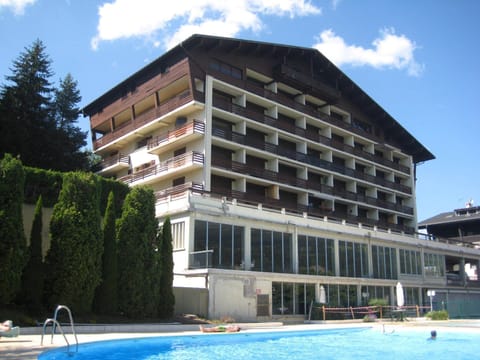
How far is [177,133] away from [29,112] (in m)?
13.5

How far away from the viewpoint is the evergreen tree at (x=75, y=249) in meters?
21.9

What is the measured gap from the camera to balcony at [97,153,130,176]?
46.3 metres

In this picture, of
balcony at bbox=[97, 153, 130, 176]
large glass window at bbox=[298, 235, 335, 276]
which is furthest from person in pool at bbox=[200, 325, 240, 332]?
balcony at bbox=[97, 153, 130, 176]

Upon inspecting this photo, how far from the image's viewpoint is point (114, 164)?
1852 inches

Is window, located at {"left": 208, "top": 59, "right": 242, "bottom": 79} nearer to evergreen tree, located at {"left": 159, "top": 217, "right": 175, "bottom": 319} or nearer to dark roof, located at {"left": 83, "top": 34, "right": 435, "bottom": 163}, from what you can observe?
dark roof, located at {"left": 83, "top": 34, "right": 435, "bottom": 163}

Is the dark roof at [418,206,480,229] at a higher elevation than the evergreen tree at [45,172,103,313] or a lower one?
higher

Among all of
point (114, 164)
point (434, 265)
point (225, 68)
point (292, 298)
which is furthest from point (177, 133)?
point (434, 265)

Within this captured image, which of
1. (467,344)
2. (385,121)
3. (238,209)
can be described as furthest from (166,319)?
(385,121)

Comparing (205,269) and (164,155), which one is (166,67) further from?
(205,269)

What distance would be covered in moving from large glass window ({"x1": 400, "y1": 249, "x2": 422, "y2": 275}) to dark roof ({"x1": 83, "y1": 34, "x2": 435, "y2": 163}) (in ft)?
57.3

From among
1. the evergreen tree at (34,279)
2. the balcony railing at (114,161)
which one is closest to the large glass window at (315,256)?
the balcony railing at (114,161)

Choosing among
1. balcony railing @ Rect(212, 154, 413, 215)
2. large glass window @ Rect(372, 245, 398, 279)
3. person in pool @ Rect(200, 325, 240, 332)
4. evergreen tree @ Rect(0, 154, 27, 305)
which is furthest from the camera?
large glass window @ Rect(372, 245, 398, 279)

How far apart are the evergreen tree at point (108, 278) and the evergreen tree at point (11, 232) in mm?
4021

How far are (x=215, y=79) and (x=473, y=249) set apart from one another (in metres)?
36.5
